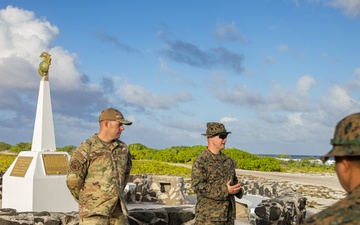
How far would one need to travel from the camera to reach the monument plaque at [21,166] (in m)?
10.7

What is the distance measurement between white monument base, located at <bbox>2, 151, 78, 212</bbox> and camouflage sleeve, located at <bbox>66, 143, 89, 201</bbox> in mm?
5715

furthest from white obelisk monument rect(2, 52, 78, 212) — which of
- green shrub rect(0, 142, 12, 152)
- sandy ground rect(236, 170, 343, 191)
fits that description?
green shrub rect(0, 142, 12, 152)

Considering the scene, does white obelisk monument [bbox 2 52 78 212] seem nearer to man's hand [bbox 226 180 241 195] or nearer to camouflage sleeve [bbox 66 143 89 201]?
camouflage sleeve [bbox 66 143 89 201]

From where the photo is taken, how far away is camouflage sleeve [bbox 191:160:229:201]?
5.68 meters

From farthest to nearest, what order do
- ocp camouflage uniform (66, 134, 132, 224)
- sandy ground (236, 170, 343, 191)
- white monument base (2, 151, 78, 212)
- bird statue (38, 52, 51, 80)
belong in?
sandy ground (236, 170, 343, 191)
bird statue (38, 52, 51, 80)
white monument base (2, 151, 78, 212)
ocp camouflage uniform (66, 134, 132, 224)

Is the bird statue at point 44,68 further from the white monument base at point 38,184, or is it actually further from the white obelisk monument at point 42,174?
the white monument base at point 38,184

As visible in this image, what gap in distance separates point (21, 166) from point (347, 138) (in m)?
10.0

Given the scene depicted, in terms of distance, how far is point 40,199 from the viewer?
10.5 metres

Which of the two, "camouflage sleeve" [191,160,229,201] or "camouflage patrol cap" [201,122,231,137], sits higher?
"camouflage patrol cap" [201,122,231,137]

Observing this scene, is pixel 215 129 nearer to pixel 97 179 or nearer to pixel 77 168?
pixel 97 179

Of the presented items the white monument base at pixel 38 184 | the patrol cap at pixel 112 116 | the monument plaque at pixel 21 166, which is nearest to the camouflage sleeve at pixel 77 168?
the patrol cap at pixel 112 116

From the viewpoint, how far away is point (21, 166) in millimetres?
10883

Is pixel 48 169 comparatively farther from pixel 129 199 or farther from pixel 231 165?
pixel 231 165

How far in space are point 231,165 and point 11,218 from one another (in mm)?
3159
